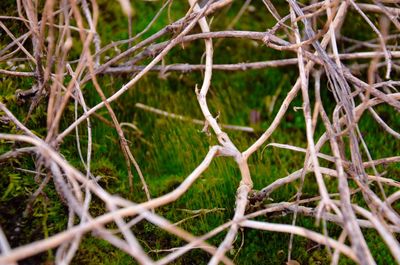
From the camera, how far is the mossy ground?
7.47ft

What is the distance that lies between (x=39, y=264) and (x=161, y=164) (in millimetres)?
948

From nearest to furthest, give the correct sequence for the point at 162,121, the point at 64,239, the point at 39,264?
the point at 64,239, the point at 39,264, the point at 162,121

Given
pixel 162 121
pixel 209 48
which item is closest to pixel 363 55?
pixel 209 48

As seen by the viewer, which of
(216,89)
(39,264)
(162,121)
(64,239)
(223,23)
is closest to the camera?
(64,239)

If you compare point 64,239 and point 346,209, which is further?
point 346,209

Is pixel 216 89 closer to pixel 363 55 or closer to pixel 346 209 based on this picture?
pixel 363 55

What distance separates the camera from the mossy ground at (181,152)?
228 cm

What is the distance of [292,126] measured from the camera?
3.12 meters

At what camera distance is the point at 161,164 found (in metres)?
2.86

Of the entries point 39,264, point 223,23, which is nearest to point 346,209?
point 39,264

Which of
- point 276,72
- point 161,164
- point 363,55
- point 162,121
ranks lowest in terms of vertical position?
point 161,164

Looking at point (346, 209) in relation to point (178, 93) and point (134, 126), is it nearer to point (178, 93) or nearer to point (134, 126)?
point (134, 126)

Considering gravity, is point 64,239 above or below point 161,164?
above

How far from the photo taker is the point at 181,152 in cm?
284
